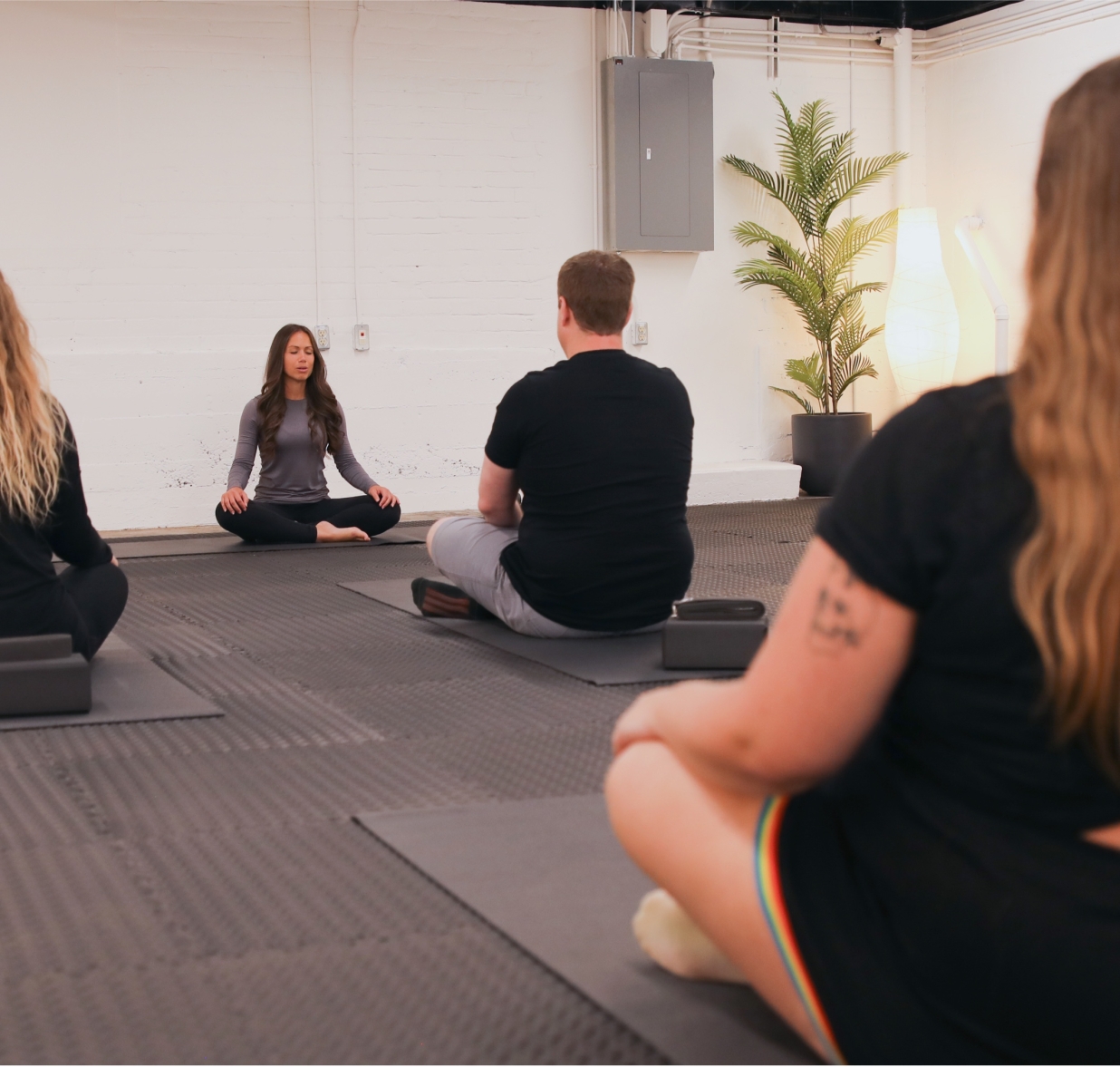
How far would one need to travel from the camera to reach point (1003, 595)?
1062 millimetres

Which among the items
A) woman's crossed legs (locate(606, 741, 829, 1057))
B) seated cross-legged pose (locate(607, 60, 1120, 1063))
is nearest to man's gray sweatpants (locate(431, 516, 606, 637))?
woman's crossed legs (locate(606, 741, 829, 1057))

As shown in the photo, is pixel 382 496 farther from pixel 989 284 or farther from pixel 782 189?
pixel 989 284

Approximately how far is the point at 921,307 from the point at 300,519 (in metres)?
3.72

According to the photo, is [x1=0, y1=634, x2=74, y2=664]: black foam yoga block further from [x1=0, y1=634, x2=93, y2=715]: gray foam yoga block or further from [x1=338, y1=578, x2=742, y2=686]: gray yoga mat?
[x1=338, y1=578, x2=742, y2=686]: gray yoga mat

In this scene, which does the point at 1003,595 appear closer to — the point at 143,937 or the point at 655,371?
the point at 143,937

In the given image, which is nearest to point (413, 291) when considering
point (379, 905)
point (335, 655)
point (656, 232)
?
point (656, 232)

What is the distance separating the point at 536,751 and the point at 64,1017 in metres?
1.25

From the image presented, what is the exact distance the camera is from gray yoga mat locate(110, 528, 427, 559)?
5.86m

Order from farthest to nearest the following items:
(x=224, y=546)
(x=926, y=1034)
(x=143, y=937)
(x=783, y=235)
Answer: (x=783, y=235) → (x=224, y=546) → (x=143, y=937) → (x=926, y=1034)

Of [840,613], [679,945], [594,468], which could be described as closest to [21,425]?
[594,468]

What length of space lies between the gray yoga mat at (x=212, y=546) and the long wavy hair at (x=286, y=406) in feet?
1.30

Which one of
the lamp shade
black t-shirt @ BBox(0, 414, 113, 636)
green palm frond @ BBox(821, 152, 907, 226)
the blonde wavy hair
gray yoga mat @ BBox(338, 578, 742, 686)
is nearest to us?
the blonde wavy hair

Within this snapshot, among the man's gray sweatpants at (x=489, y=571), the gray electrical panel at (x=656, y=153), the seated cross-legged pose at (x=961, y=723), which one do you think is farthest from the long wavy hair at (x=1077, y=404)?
the gray electrical panel at (x=656, y=153)

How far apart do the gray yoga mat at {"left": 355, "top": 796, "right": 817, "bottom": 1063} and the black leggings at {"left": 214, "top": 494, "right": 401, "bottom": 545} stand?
12.3 feet
